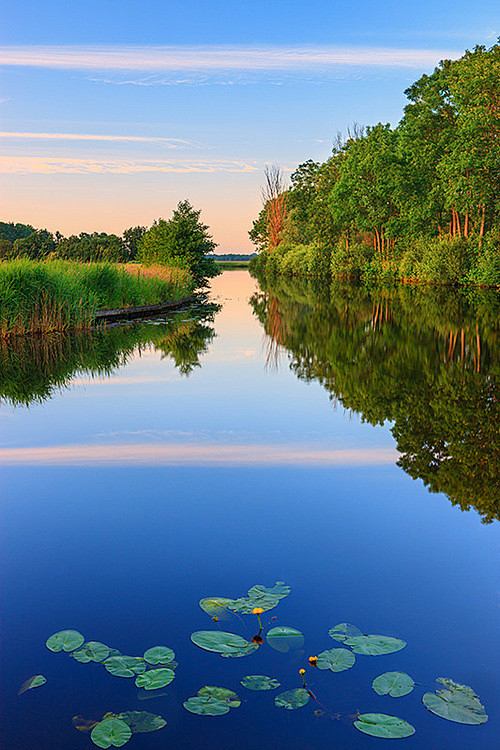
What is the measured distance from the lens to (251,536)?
20.1 feet

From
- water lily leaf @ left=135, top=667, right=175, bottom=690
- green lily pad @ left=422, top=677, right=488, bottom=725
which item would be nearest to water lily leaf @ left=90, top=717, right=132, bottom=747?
water lily leaf @ left=135, top=667, right=175, bottom=690

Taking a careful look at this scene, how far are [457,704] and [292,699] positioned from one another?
0.88 meters

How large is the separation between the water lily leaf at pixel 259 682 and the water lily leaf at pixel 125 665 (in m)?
0.60

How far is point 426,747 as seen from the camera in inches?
136

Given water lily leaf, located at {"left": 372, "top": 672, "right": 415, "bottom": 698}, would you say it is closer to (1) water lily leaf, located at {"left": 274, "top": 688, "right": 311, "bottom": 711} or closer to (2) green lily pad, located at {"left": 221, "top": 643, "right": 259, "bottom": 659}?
(1) water lily leaf, located at {"left": 274, "top": 688, "right": 311, "bottom": 711}

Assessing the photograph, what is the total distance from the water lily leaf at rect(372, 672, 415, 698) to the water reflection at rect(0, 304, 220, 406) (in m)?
9.41

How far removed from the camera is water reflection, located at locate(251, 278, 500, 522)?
323 inches

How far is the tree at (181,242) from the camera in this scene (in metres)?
43.8

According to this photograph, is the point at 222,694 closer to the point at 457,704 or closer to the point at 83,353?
the point at 457,704

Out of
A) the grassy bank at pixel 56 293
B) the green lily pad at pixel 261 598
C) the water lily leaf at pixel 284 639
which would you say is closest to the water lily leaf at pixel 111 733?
the water lily leaf at pixel 284 639

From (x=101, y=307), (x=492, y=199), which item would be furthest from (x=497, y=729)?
(x=492, y=199)

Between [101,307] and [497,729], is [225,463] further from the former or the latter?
[101,307]

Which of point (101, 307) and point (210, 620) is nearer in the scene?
point (210, 620)

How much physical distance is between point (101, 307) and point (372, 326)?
10.7 meters
